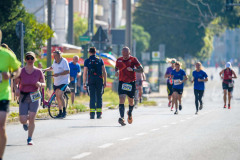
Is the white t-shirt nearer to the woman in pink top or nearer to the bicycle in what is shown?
the bicycle

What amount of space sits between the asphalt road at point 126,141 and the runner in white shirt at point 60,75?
748 mm

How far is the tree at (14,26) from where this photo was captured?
25578 millimetres

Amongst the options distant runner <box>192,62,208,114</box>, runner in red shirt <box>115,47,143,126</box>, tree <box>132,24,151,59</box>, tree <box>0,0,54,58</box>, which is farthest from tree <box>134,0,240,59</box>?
runner in red shirt <box>115,47,143,126</box>

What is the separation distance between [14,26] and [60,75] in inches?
330

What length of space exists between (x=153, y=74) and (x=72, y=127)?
43417 mm

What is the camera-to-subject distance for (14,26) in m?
25.7

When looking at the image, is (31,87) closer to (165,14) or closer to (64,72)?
(64,72)

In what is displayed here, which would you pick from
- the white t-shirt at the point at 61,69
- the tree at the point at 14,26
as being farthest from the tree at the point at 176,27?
the white t-shirt at the point at 61,69

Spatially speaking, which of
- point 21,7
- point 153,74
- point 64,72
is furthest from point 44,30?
point 153,74

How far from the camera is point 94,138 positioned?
43.2 ft

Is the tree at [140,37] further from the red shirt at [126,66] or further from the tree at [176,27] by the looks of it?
the red shirt at [126,66]

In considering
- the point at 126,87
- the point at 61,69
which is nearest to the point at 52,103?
the point at 61,69

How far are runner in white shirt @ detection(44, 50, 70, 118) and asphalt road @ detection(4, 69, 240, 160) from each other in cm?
75

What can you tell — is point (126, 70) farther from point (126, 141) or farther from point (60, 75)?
point (126, 141)
